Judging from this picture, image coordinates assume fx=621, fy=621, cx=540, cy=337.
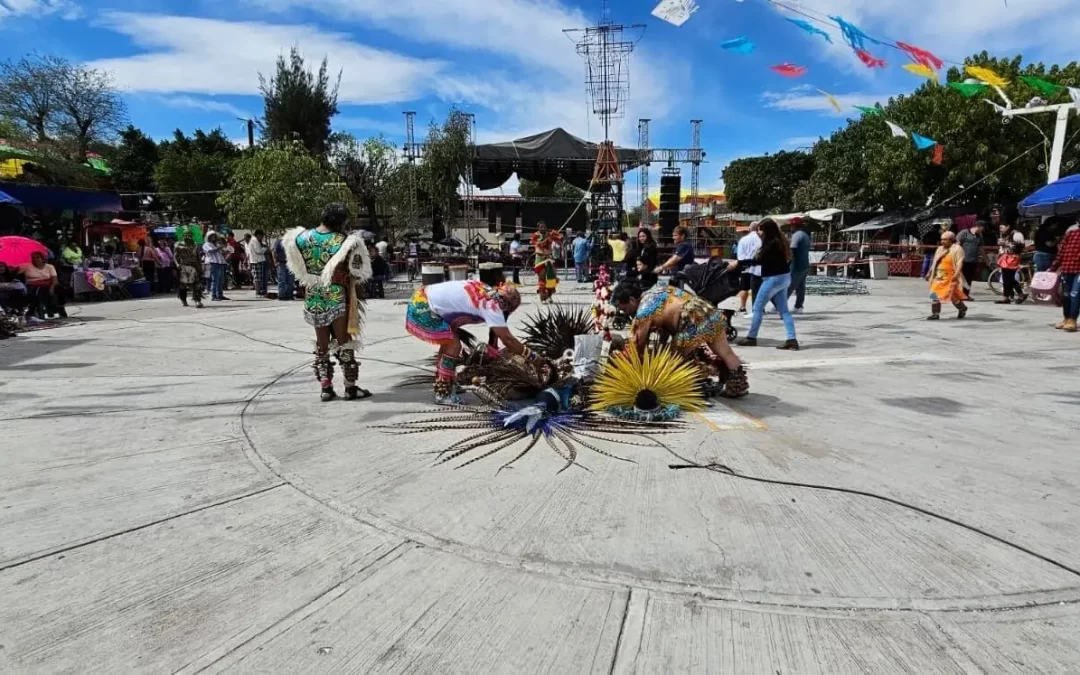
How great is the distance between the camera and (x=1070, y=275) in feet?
27.6

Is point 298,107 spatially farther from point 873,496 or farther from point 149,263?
point 873,496

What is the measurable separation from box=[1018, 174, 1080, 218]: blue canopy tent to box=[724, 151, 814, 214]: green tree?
A: 4574cm

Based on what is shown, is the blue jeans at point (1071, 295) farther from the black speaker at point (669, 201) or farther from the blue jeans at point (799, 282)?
the black speaker at point (669, 201)

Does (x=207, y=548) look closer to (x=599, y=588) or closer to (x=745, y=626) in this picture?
(x=599, y=588)

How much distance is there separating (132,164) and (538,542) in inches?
2230

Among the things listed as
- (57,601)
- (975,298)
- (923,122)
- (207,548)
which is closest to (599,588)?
(207,548)

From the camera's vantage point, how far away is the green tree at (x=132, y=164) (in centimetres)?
4703

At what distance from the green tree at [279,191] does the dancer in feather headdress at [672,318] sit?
652 inches

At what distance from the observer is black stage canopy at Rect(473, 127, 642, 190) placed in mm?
32188

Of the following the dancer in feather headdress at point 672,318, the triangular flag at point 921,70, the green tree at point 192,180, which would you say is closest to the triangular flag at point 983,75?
the triangular flag at point 921,70

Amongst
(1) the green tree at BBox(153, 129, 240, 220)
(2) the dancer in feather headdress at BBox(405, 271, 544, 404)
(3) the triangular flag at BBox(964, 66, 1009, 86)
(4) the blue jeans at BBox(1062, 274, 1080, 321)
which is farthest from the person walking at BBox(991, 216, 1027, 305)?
(1) the green tree at BBox(153, 129, 240, 220)

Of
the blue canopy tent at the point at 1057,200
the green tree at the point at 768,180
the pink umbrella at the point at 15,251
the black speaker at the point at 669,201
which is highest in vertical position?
the green tree at the point at 768,180

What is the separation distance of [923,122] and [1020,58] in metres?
3.90

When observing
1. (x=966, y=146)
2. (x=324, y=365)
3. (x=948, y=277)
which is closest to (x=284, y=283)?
(x=324, y=365)
